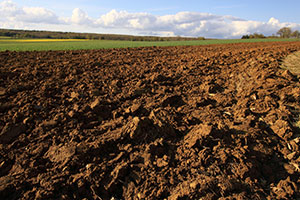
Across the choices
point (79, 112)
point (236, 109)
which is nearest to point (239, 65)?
point (236, 109)

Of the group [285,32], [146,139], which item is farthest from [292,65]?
[285,32]

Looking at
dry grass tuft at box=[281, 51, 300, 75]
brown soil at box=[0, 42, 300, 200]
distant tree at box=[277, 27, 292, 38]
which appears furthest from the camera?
distant tree at box=[277, 27, 292, 38]

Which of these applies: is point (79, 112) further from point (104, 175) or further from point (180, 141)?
point (180, 141)

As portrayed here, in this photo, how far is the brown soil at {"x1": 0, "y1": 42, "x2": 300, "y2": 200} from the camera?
2986mm

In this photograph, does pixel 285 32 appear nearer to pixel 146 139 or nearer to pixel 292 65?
pixel 292 65

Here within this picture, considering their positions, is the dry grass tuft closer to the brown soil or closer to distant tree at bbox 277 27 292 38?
the brown soil

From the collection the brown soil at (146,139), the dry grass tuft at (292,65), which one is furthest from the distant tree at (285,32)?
the brown soil at (146,139)

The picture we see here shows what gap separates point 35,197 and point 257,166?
338 cm

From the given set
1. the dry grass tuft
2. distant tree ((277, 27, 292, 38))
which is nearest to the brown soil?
the dry grass tuft

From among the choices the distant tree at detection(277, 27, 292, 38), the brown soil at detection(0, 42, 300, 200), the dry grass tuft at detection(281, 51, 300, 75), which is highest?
the distant tree at detection(277, 27, 292, 38)

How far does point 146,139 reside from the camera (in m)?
3.74

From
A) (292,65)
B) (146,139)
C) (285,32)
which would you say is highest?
(285,32)

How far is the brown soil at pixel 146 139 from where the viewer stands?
299cm

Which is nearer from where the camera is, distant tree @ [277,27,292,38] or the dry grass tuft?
the dry grass tuft
